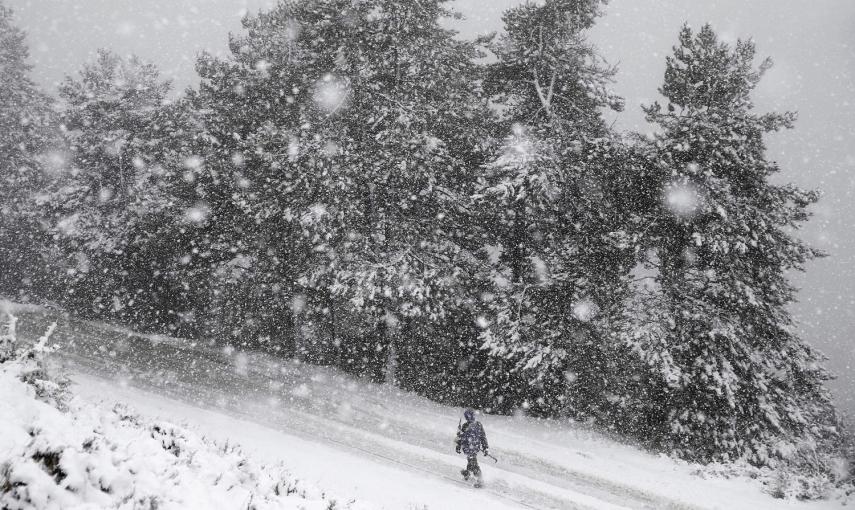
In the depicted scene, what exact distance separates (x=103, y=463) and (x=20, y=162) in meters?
→ 34.2

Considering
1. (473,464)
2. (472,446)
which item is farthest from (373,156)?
(473,464)

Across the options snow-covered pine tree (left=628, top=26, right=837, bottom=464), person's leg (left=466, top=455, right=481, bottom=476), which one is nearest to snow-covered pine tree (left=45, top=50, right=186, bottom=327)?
person's leg (left=466, top=455, right=481, bottom=476)

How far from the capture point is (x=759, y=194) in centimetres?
1510

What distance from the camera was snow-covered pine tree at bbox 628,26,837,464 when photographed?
14.1 m

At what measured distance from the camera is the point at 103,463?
166 inches

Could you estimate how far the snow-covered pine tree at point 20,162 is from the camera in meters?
28.8

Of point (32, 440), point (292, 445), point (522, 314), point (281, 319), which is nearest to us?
point (32, 440)

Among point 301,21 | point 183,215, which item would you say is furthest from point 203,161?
point 301,21

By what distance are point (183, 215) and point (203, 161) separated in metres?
2.66

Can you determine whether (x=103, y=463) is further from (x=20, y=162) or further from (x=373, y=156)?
(x=20, y=162)

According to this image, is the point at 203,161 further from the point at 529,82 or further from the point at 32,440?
the point at 32,440

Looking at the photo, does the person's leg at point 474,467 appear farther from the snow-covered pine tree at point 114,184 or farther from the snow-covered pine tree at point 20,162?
the snow-covered pine tree at point 20,162

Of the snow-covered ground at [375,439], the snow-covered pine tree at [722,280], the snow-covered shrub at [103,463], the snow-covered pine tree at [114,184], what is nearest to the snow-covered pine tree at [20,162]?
the snow-covered pine tree at [114,184]

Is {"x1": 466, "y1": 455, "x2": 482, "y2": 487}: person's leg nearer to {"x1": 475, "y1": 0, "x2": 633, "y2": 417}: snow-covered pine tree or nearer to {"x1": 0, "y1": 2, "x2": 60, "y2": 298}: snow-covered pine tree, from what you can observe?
{"x1": 475, "y1": 0, "x2": 633, "y2": 417}: snow-covered pine tree
